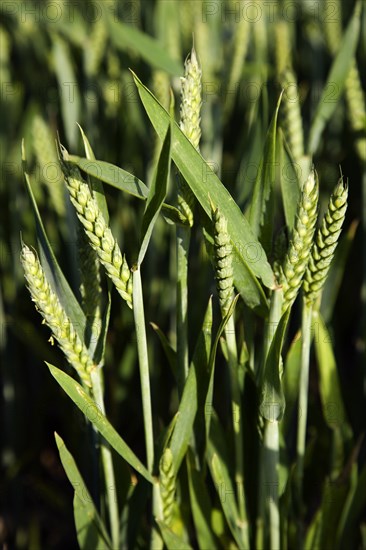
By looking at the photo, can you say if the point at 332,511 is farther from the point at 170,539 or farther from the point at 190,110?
the point at 190,110

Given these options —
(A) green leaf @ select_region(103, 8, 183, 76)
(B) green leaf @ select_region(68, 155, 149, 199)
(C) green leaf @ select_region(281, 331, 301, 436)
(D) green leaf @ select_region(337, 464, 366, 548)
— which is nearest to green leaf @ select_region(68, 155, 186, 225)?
(B) green leaf @ select_region(68, 155, 149, 199)

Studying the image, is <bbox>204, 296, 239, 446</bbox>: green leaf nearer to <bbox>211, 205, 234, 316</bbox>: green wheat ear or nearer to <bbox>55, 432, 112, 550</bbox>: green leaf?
<bbox>211, 205, 234, 316</bbox>: green wheat ear

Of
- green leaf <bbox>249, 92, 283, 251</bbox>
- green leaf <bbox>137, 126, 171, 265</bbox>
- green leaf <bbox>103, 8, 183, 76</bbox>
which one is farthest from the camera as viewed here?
green leaf <bbox>103, 8, 183, 76</bbox>

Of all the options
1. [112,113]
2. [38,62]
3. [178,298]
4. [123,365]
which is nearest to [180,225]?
[178,298]

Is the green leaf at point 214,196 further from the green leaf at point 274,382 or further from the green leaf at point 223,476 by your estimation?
the green leaf at point 223,476

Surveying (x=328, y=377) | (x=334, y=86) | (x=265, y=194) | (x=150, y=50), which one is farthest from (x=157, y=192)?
(x=150, y=50)

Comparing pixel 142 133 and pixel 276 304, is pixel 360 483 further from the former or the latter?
pixel 142 133
